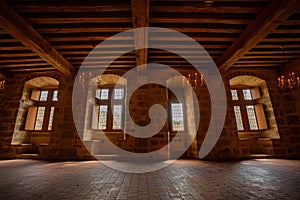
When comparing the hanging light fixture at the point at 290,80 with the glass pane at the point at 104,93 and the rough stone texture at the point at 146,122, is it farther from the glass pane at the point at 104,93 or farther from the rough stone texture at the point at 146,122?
the glass pane at the point at 104,93

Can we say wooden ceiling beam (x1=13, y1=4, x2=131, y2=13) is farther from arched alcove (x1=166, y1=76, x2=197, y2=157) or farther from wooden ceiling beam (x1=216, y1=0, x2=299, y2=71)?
arched alcove (x1=166, y1=76, x2=197, y2=157)

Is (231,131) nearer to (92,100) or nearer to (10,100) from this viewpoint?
(92,100)

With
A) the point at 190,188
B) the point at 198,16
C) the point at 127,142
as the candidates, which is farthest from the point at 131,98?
the point at 190,188

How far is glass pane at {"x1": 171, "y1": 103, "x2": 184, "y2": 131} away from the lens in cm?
591

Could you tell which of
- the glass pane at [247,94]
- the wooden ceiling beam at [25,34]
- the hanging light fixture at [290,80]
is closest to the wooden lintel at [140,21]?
the wooden ceiling beam at [25,34]

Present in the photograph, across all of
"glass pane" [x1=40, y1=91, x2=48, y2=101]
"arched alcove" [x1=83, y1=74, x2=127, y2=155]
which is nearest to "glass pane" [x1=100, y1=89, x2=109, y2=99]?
"arched alcove" [x1=83, y1=74, x2=127, y2=155]

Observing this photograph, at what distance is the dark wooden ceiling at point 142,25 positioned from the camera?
8.80 feet

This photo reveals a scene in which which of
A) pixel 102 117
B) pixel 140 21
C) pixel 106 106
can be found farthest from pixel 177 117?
pixel 140 21

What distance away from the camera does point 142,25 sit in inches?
113

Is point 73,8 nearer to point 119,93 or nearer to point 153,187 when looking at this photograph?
point 153,187

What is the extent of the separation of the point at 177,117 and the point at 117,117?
2.41 metres

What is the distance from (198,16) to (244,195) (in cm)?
305

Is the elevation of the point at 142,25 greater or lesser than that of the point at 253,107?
greater

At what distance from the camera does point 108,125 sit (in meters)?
6.05
